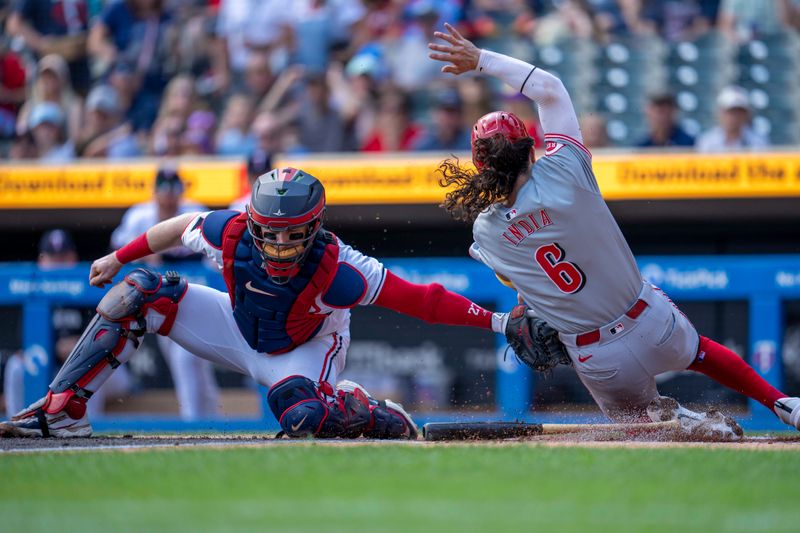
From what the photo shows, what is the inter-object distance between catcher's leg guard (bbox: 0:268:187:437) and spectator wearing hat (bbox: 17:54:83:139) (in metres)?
6.06

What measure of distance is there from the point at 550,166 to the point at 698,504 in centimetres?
211

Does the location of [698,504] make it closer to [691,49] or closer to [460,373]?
[460,373]

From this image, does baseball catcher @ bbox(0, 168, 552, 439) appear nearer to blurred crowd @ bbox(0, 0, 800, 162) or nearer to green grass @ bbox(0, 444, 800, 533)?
green grass @ bbox(0, 444, 800, 533)

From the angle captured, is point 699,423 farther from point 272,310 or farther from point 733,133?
point 733,133

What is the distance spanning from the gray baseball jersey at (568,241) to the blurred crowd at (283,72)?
14.3ft

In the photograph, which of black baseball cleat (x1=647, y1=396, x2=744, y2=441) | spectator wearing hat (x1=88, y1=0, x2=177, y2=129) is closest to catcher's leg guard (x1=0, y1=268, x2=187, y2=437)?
black baseball cleat (x1=647, y1=396, x2=744, y2=441)

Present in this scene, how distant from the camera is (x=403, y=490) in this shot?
12.0ft

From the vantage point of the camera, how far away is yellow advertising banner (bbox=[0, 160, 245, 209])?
10.1 meters

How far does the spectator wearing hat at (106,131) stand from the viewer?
10.9 m

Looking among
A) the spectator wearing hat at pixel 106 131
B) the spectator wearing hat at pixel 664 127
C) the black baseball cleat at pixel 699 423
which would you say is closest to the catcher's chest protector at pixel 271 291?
the black baseball cleat at pixel 699 423

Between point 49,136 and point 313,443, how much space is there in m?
7.08

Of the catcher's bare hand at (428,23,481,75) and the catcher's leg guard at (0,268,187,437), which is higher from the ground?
the catcher's bare hand at (428,23,481,75)

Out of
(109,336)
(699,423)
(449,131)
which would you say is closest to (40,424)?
(109,336)

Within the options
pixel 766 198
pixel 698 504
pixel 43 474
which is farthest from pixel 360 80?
pixel 698 504
